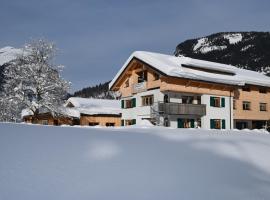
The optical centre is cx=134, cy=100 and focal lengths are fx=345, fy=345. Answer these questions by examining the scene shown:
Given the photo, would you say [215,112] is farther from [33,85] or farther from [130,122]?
[33,85]

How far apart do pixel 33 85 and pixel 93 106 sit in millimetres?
12352

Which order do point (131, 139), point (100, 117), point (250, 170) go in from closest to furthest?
point (250, 170) → point (131, 139) → point (100, 117)

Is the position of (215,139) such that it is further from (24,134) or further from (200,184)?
(24,134)

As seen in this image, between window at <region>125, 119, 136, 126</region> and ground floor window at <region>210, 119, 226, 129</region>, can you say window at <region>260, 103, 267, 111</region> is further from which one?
window at <region>125, 119, 136, 126</region>

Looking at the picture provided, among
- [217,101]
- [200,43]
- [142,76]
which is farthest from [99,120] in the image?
[200,43]

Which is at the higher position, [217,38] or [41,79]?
[217,38]

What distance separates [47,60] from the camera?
37.6 metres

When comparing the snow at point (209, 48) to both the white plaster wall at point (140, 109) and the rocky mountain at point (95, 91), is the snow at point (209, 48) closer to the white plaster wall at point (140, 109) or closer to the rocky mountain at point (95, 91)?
the rocky mountain at point (95, 91)

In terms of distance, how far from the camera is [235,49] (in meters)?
130

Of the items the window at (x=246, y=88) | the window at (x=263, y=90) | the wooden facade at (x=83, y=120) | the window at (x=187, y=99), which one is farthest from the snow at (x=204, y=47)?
the window at (x=187, y=99)

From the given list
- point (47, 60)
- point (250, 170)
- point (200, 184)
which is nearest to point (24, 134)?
point (200, 184)

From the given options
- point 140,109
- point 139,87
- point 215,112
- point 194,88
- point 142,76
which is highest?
point 142,76

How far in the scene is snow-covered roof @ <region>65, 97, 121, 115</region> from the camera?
44.9 meters

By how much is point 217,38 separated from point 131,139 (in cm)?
15777
